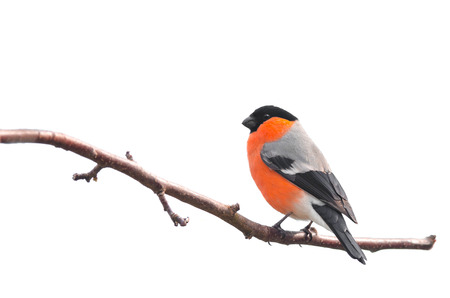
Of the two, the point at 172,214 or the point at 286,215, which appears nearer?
the point at 172,214

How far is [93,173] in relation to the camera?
3.34m

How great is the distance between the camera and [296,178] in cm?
536

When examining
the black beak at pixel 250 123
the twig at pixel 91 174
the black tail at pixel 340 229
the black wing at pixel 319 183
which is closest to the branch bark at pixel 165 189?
the twig at pixel 91 174

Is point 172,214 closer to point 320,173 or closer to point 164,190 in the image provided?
point 164,190

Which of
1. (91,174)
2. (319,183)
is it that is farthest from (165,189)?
(319,183)

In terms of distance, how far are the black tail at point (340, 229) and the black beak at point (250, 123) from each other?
1.37 m

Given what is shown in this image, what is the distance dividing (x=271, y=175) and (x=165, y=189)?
88.3 inches

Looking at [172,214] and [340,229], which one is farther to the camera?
[340,229]

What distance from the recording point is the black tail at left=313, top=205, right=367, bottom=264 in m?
4.61

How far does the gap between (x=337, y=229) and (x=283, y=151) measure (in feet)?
3.62

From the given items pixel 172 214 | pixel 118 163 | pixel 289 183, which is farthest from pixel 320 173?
pixel 118 163

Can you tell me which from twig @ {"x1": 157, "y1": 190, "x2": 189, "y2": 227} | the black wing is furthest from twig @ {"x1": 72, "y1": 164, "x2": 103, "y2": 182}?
the black wing

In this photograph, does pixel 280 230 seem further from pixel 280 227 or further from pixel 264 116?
pixel 264 116

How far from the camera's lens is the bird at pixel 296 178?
17.0ft
